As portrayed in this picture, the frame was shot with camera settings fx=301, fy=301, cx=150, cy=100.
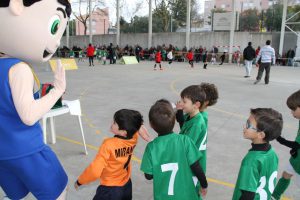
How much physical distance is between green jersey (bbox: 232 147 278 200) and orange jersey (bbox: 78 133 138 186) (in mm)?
869

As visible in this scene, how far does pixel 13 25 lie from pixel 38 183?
1.12m

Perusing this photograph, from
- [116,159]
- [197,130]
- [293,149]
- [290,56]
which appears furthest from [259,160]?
[290,56]

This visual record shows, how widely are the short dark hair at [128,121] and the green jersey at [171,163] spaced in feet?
0.63

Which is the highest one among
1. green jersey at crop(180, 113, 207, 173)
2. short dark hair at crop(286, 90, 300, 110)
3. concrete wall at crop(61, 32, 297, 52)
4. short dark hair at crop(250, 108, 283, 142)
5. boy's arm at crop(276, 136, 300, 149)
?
concrete wall at crop(61, 32, 297, 52)

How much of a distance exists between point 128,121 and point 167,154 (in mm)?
391

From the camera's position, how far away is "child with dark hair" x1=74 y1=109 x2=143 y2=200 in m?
2.28

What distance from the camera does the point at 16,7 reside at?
2.03 m

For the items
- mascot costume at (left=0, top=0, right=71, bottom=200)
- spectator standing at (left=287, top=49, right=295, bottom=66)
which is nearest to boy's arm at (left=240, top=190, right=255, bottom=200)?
mascot costume at (left=0, top=0, right=71, bottom=200)

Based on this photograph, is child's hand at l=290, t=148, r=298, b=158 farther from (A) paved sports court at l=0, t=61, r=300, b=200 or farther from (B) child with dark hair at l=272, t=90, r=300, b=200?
(A) paved sports court at l=0, t=61, r=300, b=200

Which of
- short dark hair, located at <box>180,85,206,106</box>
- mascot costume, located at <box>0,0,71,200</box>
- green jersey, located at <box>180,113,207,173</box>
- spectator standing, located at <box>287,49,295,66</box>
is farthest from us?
spectator standing, located at <box>287,49,295,66</box>

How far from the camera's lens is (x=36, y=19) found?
213 centimetres

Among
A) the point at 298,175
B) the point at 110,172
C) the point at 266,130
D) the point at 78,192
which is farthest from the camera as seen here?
the point at 78,192

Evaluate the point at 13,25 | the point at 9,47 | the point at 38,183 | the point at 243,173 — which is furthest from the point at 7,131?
the point at 243,173

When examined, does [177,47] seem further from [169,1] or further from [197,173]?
[197,173]
